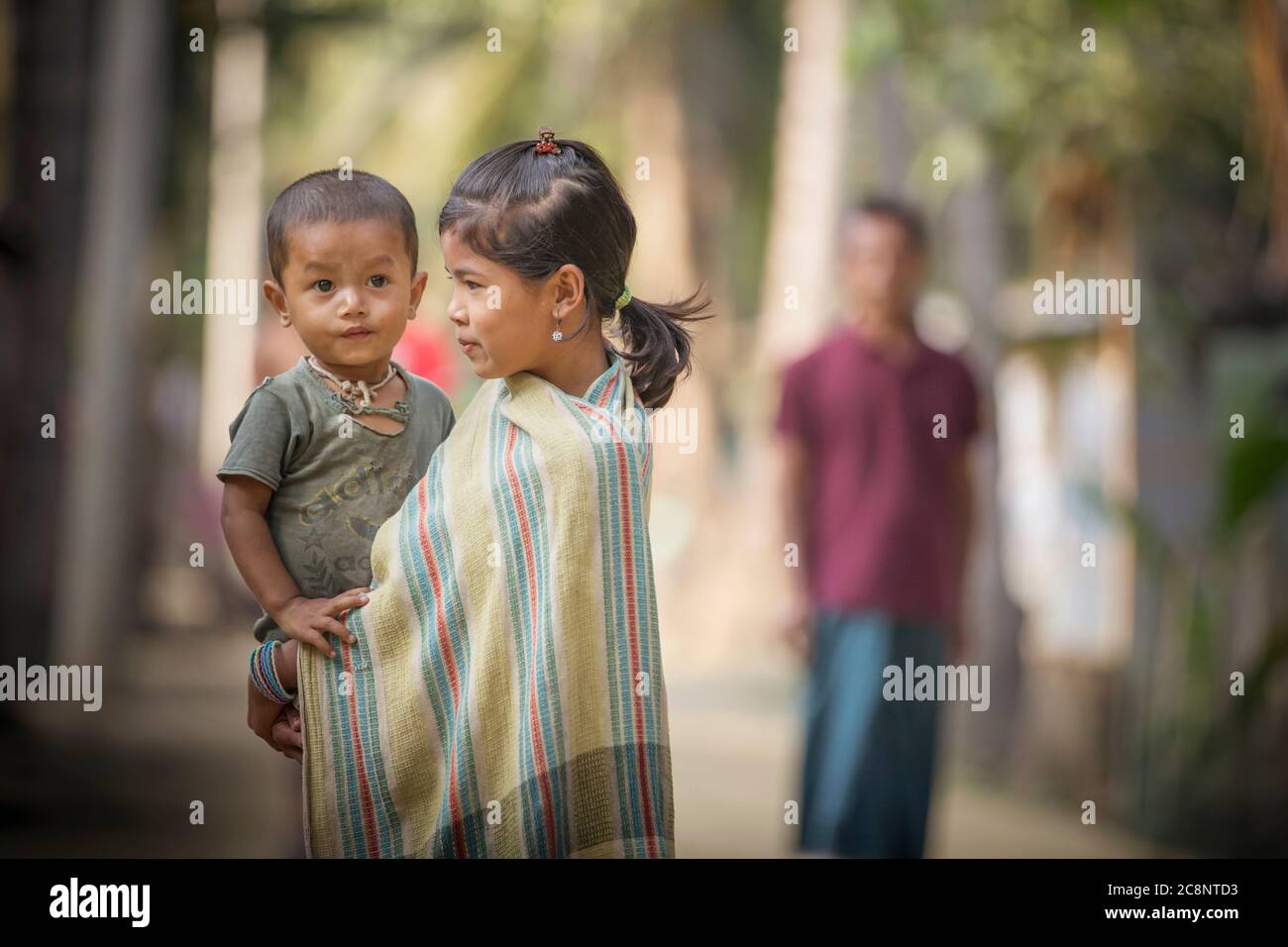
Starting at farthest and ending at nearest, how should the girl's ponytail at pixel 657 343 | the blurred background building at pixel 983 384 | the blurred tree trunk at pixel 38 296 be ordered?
1. the blurred tree trunk at pixel 38 296
2. the blurred background building at pixel 983 384
3. the girl's ponytail at pixel 657 343

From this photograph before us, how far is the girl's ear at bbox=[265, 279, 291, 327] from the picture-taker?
5.19 feet

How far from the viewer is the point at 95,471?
244 inches

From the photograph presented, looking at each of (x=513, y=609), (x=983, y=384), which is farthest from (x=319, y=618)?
(x=983, y=384)

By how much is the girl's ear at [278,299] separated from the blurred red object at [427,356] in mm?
304

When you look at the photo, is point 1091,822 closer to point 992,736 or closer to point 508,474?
point 992,736

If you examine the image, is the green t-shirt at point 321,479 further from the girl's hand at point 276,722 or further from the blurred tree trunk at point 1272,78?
the blurred tree trunk at point 1272,78

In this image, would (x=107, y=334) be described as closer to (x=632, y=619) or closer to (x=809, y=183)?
(x=809, y=183)

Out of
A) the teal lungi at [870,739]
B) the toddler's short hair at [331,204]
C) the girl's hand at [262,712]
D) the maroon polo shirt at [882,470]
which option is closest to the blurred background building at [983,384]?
the maroon polo shirt at [882,470]

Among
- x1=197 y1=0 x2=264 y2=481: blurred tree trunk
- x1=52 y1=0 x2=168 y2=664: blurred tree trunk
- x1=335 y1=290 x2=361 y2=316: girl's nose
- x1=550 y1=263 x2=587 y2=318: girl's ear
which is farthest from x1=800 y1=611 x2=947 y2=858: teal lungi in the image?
x1=197 y1=0 x2=264 y2=481: blurred tree trunk

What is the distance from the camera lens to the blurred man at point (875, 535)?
154 inches

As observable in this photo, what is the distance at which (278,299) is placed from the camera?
63.1 inches

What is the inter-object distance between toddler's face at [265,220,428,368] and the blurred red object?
343 millimetres
